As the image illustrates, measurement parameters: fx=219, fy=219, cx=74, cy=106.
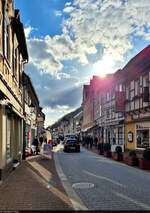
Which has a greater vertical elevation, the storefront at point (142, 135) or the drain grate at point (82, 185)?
the storefront at point (142, 135)

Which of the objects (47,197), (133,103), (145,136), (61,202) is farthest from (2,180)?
(133,103)

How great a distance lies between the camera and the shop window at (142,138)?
1703cm

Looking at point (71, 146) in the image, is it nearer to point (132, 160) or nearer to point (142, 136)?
point (142, 136)

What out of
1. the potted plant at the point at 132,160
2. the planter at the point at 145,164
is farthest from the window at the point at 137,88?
the planter at the point at 145,164

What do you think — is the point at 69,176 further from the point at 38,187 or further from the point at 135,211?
the point at 135,211

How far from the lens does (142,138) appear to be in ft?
58.2

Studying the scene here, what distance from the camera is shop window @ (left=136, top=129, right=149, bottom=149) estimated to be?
55.9 feet

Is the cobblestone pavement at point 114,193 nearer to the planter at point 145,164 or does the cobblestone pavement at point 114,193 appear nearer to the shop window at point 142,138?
the planter at point 145,164

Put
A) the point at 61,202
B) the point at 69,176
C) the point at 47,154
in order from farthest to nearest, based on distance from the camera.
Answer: the point at 47,154
the point at 69,176
the point at 61,202

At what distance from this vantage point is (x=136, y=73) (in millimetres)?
18406

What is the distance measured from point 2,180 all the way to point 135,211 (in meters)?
4.76

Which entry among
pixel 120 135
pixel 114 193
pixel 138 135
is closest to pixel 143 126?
pixel 138 135

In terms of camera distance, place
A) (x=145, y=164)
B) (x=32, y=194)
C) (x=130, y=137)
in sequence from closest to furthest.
Answer: (x=32, y=194), (x=145, y=164), (x=130, y=137)

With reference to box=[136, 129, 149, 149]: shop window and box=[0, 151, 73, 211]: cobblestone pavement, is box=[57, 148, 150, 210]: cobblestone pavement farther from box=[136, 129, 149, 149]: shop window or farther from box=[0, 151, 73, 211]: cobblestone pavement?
box=[136, 129, 149, 149]: shop window
